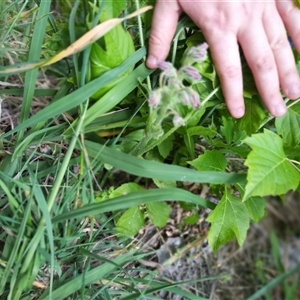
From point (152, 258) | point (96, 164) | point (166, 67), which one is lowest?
point (152, 258)

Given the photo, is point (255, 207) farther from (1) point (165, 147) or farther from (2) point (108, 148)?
(2) point (108, 148)

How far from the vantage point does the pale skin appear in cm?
76

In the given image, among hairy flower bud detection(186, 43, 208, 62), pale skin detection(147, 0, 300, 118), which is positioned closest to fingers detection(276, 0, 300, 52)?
pale skin detection(147, 0, 300, 118)

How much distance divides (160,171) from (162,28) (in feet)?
0.82

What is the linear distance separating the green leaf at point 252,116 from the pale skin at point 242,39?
29 millimetres

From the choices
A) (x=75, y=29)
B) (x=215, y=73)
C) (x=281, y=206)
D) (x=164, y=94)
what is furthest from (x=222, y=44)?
(x=281, y=206)

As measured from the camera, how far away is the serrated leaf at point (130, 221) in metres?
0.87

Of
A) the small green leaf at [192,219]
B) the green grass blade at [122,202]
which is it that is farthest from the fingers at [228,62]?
the small green leaf at [192,219]

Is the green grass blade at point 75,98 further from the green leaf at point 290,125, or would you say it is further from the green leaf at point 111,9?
the green leaf at point 290,125

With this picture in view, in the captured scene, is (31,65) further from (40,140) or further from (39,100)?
(39,100)

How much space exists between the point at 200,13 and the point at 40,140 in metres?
0.37

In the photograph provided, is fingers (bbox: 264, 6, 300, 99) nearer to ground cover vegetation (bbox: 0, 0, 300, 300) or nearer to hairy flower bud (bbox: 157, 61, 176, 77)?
ground cover vegetation (bbox: 0, 0, 300, 300)

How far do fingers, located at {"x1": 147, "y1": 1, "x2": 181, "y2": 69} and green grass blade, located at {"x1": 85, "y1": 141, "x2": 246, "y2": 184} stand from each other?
182 millimetres

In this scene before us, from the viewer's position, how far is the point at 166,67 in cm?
70
